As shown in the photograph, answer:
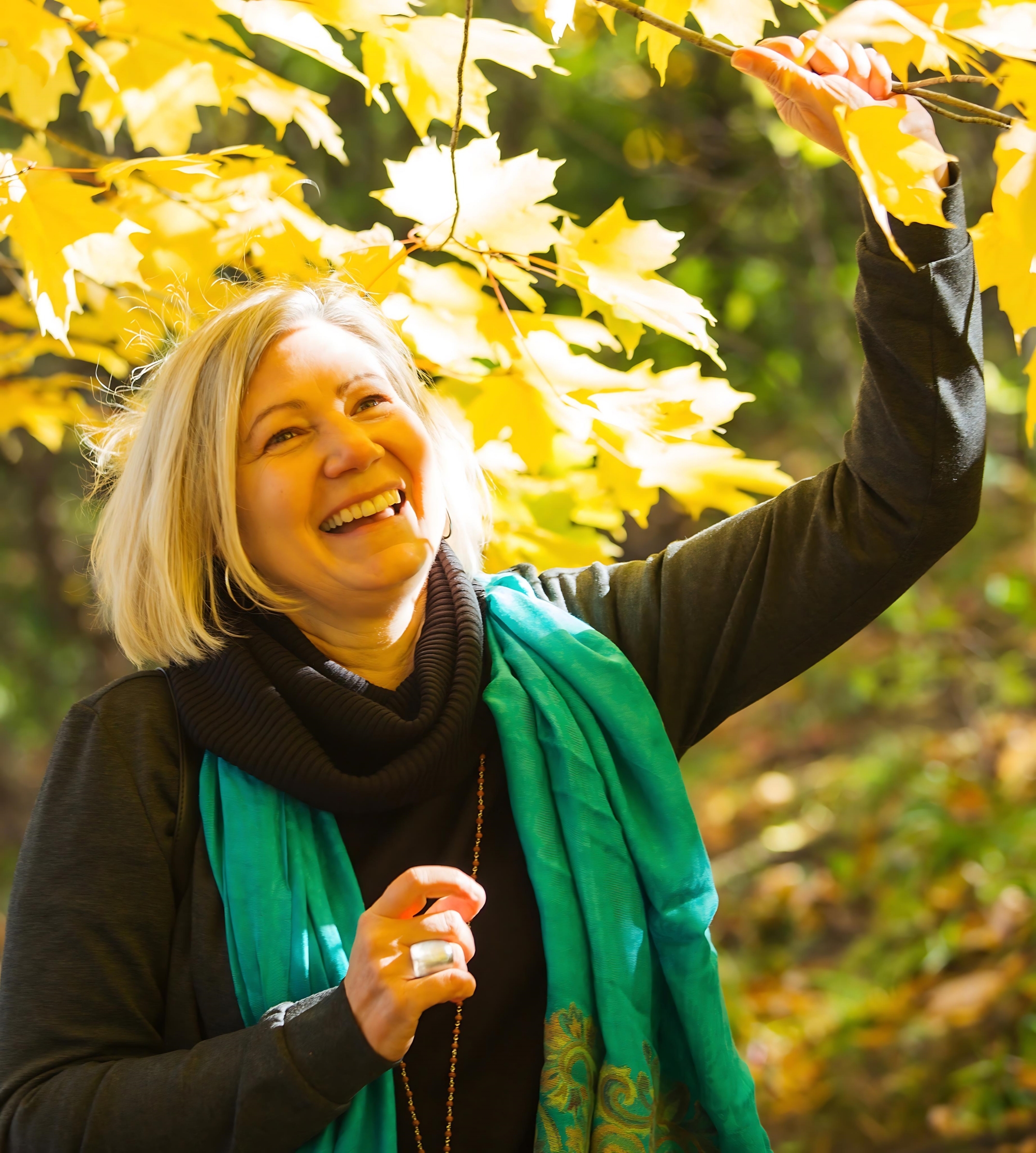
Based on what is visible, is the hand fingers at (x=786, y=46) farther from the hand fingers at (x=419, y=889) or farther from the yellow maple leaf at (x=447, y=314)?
the hand fingers at (x=419, y=889)

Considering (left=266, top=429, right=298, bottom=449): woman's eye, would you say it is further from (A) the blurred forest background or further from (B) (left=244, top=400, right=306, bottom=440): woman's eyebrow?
(A) the blurred forest background

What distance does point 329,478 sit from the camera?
4.30 feet

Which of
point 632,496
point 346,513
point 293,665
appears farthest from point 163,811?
point 632,496

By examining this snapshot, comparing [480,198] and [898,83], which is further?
[480,198]

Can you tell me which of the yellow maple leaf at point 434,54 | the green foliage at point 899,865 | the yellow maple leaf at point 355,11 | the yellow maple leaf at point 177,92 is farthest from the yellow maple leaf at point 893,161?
the green foliage at point 899,865

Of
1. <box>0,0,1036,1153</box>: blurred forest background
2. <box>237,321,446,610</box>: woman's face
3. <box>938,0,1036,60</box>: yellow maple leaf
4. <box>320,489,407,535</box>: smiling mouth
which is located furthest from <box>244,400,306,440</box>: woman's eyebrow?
<box>0,0,1036,1153</box>: blurred forest background

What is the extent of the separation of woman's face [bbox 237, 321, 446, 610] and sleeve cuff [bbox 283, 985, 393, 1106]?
0.49 metres

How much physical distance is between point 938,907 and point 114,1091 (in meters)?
3.22

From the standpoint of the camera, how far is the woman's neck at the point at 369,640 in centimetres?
138

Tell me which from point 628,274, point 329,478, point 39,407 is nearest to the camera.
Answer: point 329,478

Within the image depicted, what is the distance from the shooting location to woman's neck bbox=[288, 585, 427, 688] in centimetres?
138

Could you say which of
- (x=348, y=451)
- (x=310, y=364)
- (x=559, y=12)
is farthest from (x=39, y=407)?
(x=559, y=12)

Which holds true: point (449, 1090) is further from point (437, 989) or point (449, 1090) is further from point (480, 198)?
point (480, 198)

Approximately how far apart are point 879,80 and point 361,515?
2.46 feet
